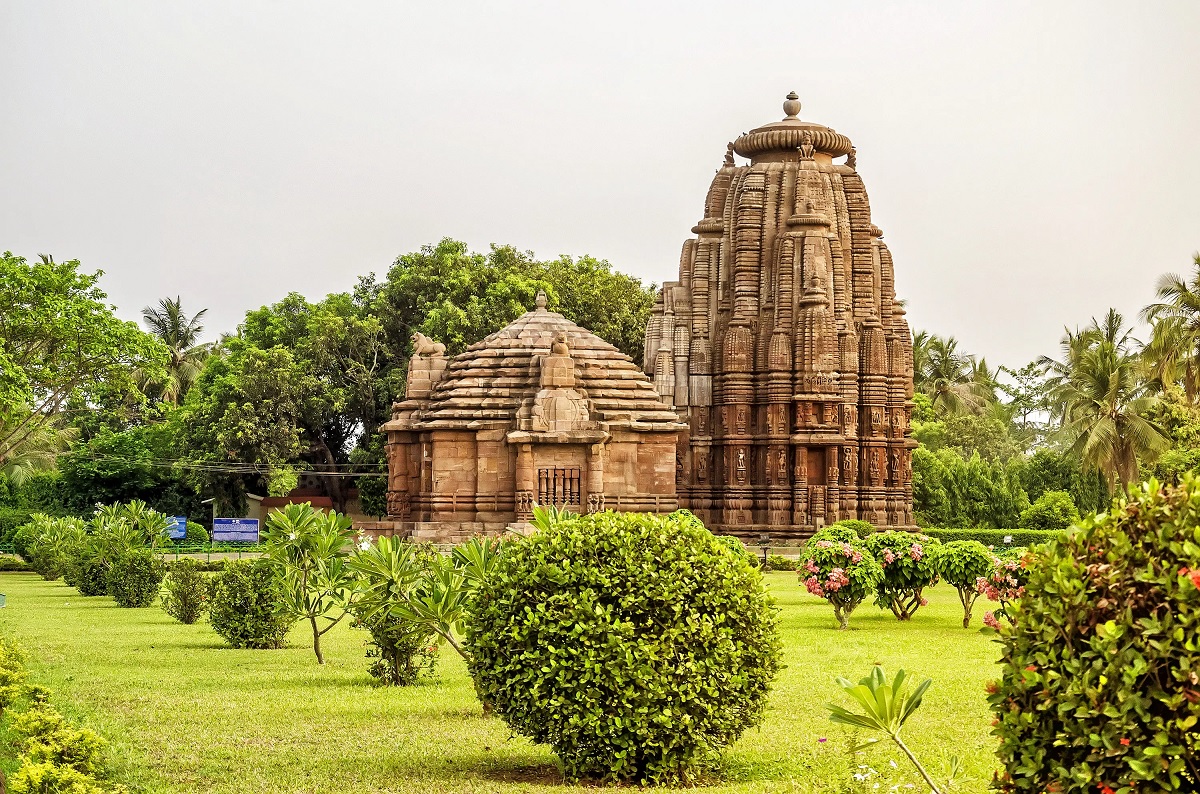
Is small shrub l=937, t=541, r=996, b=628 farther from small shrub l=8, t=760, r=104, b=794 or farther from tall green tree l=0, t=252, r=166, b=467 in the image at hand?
tall green tree l=0, t=252, r=166, b=467

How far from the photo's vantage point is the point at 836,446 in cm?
3841

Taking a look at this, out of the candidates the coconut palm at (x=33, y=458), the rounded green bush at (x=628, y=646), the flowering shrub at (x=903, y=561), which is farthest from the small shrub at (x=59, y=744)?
the coconut palm at (x=33, y=458)

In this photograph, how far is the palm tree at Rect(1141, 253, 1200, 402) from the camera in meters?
40.5

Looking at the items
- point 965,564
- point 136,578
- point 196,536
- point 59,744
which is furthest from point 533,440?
point 59,744

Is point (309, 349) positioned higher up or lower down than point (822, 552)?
higher up

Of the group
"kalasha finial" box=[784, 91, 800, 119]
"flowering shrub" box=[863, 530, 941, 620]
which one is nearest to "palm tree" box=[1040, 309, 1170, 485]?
"kalasha finial" box=[784, 91, 800, 119]

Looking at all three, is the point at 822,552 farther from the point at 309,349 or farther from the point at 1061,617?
the point at 309,349

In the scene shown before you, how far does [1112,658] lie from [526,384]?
3089 centimetres

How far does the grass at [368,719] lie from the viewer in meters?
8.94

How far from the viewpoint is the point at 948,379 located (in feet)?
222

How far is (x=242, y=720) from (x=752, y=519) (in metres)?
28.4

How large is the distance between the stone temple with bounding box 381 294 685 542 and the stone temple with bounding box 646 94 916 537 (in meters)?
3.57

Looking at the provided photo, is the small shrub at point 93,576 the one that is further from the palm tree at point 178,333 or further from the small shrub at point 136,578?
the palm tree at point 178,333

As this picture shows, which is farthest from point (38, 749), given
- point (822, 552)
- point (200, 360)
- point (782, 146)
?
point (200, 360)
